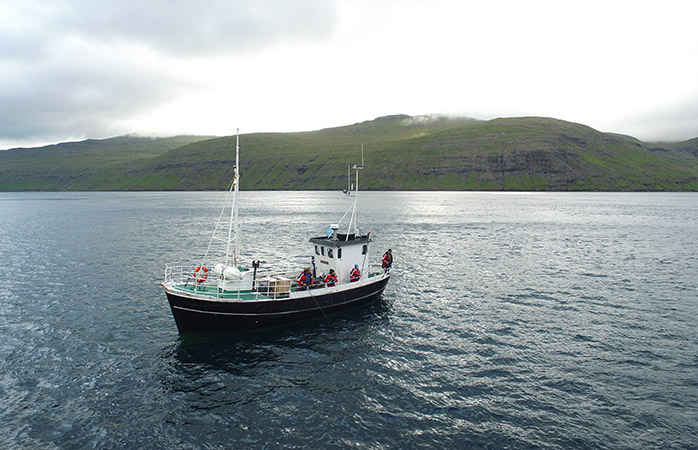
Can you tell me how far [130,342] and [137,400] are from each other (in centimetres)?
816

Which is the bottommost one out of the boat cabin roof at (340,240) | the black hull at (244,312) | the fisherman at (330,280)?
the black hull at (244,312)

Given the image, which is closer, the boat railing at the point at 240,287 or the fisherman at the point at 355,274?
the boat railing at the point at 240,287

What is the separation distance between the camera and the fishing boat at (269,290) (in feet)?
91.1

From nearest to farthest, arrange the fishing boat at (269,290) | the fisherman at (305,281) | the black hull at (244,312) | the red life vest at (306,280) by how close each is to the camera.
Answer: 1. the black hull at (244,312)
2. the fishing boat at (269,290)
3. the fisherman at (305,281)
4. the red life vest at (306,280)

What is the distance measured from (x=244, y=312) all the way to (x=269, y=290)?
2.59 metres

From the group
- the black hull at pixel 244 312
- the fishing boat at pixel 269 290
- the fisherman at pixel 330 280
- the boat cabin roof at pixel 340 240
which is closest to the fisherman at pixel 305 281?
the fishing boat at pixel 269 290

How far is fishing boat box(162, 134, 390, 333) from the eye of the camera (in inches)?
1094

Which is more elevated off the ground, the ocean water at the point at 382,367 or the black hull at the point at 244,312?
the black hull at the point at 244,312

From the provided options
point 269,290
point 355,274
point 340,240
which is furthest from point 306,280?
point 340,240

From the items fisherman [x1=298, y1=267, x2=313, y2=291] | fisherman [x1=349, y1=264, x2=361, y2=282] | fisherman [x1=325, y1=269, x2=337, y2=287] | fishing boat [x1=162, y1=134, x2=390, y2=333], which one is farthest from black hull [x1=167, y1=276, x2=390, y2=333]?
fisherman [x1=349, y1=264, x2=361, y2=282]

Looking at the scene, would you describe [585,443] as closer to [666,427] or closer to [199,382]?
[666,427]

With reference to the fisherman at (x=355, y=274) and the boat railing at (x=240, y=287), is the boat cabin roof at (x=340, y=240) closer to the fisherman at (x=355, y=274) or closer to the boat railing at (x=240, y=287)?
the fisherman at (x=355, y=274)

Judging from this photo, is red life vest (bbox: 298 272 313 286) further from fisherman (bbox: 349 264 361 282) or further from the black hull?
fisherman (bbox: 349 264 361 282)

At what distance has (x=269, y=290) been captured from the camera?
3020 cm
